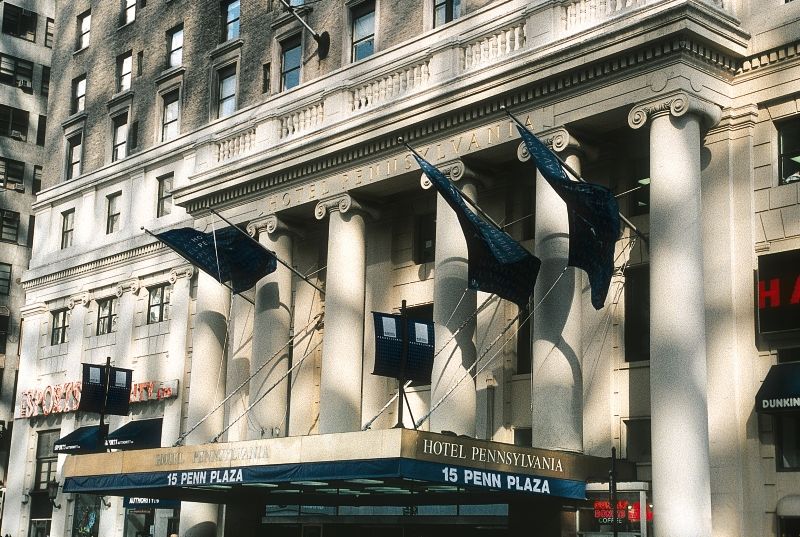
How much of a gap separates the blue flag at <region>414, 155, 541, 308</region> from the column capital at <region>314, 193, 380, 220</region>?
6.84 metres

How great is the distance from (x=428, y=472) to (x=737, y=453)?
6549 millimetres

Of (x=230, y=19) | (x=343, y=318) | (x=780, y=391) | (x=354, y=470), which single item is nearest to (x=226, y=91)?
(x=230, y=19)

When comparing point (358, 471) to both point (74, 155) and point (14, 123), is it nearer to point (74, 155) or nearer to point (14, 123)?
point (74, 155)

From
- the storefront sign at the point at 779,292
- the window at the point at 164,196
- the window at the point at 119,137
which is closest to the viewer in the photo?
the storefront sign at the point at 779,292

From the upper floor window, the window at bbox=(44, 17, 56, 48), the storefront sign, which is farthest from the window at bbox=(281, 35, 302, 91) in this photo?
the window at bbox=(44, 17, 56, 48)

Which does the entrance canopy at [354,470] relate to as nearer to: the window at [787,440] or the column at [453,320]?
the column at [453,320]

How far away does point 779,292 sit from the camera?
2491 cm

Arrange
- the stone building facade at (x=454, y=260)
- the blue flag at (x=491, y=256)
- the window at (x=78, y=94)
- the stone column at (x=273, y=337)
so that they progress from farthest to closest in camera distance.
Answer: the window at (x=78, y=94) → the stone column at (x=273, y=337) → the blue flag at (x=491, y=256) → the stone building facade at (x=454, y=260)

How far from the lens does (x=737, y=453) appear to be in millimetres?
25031

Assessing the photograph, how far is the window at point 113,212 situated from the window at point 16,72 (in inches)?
1063

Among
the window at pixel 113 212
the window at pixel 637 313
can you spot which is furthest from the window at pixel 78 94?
the window at pixel 637 313

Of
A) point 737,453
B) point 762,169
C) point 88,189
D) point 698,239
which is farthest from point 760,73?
point 88,189

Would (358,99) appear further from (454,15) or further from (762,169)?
(762,169)

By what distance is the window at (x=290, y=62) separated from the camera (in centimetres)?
4047
